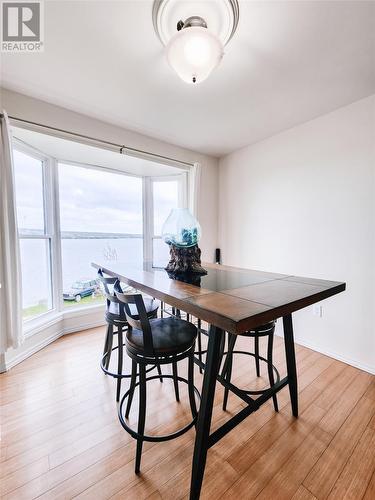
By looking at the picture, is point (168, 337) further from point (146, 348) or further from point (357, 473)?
point (357, 473)

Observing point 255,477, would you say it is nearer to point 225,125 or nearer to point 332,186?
point 332,186

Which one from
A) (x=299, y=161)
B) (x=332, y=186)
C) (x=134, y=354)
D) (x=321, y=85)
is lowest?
(x=134, y=354)

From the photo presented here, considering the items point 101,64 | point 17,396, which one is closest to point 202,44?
point 101,64

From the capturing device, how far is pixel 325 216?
2291mm

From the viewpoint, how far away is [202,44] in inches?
46.8

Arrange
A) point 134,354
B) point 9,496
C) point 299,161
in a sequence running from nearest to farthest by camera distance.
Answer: point 9,496 < point 134,354 < point 299,161

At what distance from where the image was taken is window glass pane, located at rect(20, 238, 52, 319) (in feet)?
7.85

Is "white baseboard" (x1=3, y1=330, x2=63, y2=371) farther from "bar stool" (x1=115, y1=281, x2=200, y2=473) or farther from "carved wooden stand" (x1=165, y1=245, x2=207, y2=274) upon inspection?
"carved wooden stand" (x1=165, y1=245, x2=207, y2=274)

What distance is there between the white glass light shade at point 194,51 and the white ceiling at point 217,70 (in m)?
0.26

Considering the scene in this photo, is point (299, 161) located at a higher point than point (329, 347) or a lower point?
higher

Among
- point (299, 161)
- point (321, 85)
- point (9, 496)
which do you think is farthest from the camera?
point (299, 161)

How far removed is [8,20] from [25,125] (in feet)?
2.60

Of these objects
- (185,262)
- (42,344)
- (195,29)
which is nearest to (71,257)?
(42,344)

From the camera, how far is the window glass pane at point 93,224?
9.42ft
